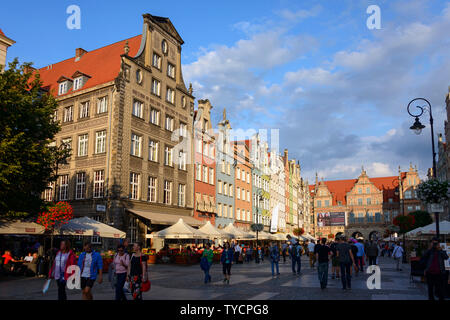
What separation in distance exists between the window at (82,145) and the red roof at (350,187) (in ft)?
260

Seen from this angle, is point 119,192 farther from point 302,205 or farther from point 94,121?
point 302,205

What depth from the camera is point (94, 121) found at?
105 feet

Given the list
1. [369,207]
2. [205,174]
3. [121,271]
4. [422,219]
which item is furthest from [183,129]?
[369,207]

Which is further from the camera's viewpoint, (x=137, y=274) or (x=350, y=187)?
(x=350, y=187)

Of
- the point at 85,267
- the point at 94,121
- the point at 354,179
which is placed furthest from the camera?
the point at 354,179

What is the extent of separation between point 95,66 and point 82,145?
8.03m

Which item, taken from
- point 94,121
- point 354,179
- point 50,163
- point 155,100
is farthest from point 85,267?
point 354,179

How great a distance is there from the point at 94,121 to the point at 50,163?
44.4ft

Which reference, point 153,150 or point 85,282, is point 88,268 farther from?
point 153,150

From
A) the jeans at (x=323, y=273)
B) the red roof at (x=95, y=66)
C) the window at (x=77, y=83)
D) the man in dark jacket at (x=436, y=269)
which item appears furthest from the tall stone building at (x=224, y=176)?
the man in dark jacket at (x=436, y=269)

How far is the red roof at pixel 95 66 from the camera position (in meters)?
33.7

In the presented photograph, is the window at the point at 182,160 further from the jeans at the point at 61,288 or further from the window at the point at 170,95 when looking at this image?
the jeans at the point at 61,288

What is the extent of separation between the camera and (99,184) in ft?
101

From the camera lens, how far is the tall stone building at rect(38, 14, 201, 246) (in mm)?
30547
